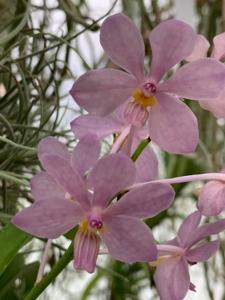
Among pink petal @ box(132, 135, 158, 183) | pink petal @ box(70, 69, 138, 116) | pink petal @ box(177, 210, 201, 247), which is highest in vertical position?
pink petal @ box(70, 69, 138, 116)

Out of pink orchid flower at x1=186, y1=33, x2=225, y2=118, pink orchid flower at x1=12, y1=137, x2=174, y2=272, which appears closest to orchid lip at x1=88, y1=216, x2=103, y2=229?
pink orchid flower at x1=12, y1=137, x2=174, y2=272

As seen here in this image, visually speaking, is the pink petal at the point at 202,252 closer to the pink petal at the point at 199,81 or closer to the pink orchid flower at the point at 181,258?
the pink orchid flower at the point at 181,258

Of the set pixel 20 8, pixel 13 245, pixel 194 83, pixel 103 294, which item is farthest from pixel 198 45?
pixel 103 294

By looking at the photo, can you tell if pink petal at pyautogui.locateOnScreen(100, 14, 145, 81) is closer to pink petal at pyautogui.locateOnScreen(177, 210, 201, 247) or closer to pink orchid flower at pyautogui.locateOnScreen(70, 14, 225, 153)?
pink orchid flower at pyautogui.locateOnScreen(70, 14, 225, 153)

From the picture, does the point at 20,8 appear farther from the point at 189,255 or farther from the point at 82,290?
the point at 82,290

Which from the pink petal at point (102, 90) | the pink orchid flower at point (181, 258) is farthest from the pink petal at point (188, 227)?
the pink petal at point (102, 90)
